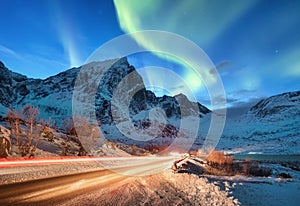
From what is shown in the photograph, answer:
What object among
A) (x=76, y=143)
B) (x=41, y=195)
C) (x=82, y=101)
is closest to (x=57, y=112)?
(x=82, y=101)

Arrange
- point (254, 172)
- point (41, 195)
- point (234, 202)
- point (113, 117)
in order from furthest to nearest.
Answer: point (113, 117) → point (254, 172) → point (234, 202) → point (41, 195)

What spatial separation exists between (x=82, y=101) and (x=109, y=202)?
194322mm

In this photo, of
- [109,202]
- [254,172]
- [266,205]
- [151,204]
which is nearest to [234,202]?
[266,205]

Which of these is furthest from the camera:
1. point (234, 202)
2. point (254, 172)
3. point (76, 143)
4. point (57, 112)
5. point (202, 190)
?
point (57, 112)

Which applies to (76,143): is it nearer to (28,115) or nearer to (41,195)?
(28,115)

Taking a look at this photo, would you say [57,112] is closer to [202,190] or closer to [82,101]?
[82,101]

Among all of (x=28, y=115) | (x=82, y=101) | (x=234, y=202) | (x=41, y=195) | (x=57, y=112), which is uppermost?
(x=82, y=101)

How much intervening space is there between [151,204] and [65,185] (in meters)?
3.26

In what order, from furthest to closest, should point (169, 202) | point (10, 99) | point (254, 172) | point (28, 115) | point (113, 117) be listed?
1. point (10, 99)
2. point (113, 117)
3. point (28, 115)
4. point (254, 172)
5. point (169, 202)

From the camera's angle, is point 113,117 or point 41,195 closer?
point 41,195

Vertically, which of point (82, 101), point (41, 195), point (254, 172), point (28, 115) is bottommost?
point (41, 195)

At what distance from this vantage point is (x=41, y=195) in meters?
6.52

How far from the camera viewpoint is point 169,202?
719 cm

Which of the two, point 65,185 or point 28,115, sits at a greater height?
point 28,115
